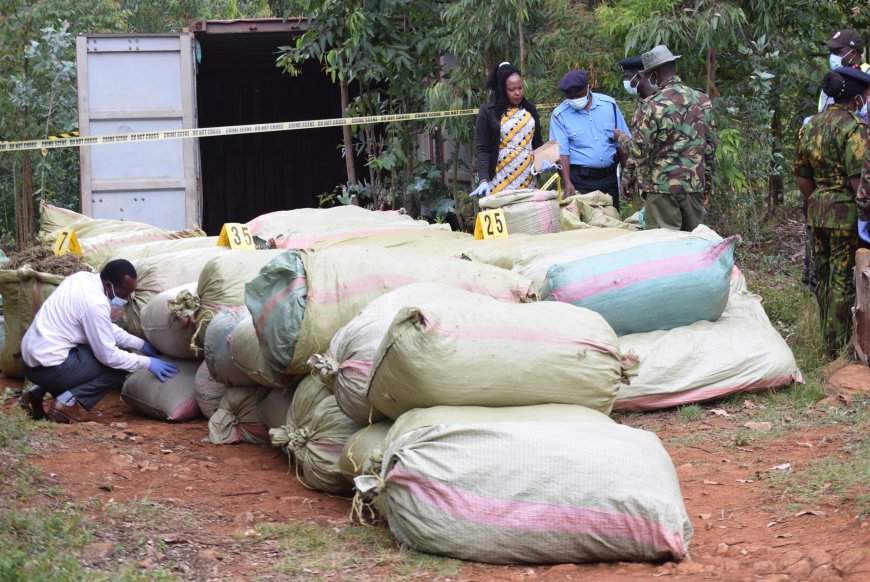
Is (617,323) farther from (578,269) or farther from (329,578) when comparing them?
(329,578)

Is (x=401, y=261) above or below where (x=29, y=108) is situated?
below

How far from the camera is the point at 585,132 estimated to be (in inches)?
295

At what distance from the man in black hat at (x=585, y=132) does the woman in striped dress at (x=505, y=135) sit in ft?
1.06

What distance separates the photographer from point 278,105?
14.1m

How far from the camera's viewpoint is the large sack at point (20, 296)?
650cm

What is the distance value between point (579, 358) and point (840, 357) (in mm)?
2373

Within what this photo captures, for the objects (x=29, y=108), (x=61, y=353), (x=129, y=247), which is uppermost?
(x=29, y=108)

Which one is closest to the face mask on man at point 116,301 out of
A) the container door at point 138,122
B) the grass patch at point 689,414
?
the grass patch at point 689,414

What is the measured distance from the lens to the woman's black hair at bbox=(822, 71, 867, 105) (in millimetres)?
5703

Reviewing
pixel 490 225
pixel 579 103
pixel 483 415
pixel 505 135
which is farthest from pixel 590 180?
pixel 483 415

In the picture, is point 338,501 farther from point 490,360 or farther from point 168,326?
point 168,326

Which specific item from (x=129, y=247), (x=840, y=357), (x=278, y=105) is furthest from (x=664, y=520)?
(x=278, y=105)

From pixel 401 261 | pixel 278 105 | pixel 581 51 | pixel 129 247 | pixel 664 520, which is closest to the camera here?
pixel 664 520

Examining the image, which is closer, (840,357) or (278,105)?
(840,357)
